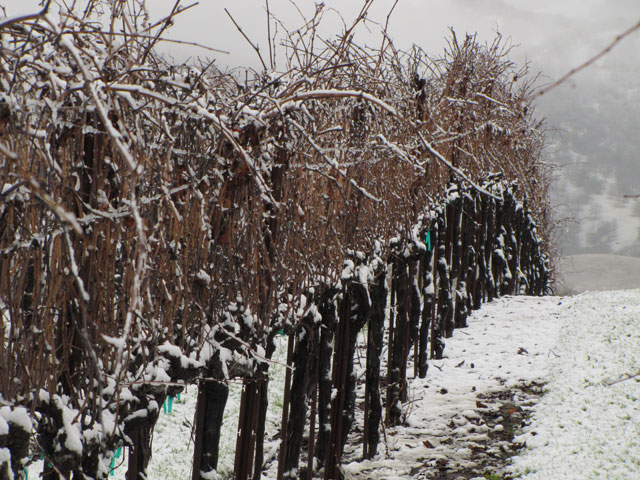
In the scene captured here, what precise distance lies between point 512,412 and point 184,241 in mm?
3843

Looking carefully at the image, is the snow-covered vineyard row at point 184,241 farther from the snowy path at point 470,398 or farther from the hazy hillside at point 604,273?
the hazy hillside at point 604,273

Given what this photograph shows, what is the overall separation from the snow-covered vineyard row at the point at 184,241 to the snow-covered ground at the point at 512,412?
39cm

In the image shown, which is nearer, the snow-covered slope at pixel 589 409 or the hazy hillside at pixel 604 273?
the snow-covered slope at pixel 589 409

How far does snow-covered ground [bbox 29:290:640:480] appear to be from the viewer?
4.38 m

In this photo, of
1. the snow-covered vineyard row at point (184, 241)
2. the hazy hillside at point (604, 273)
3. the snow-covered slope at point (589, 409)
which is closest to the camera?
the snow-covered vineyard row at point (184, 241)

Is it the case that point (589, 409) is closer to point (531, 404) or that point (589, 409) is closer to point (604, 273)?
point (531, 404)

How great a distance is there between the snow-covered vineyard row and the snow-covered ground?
0.39 metres

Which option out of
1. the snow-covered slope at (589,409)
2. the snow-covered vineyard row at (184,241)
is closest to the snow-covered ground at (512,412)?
the snow-covered slope at (589,409)

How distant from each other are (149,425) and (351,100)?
2.12 metres

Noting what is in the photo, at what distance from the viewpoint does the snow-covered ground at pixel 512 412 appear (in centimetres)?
438

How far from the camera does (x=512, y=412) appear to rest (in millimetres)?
5305

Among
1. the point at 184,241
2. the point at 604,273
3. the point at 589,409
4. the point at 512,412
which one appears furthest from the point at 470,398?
the point at 604,273

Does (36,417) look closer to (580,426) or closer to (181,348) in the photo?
(181,348)

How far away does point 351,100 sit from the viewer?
3643 millimetres
